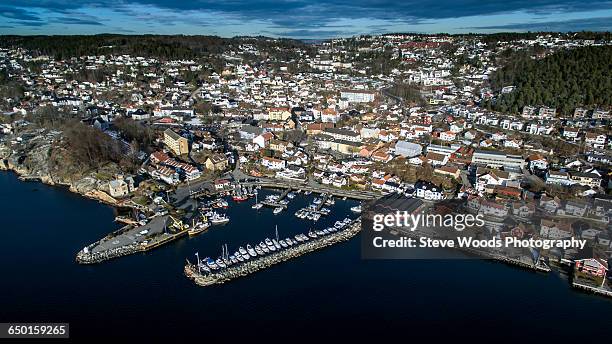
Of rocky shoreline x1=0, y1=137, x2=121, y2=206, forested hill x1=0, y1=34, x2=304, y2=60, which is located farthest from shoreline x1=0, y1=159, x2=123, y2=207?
forested hill x1=0, y1=34, x2=304, y2=60

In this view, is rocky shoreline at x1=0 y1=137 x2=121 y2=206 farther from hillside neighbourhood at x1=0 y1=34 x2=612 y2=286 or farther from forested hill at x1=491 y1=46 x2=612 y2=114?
forested hill at x1=491 y1=46 x2=612 y2=114

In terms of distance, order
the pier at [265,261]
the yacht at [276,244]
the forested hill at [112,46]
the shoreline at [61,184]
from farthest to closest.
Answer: the forested hill at [112,46], the shoreline at [61,184], the yacht at [276,244], the pier at [265,261]

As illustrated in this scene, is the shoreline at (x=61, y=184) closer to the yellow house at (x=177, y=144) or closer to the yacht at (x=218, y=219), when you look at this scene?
the yacht at (x=218, y=219)

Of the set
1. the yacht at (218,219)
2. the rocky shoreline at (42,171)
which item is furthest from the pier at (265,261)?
the rocky shoreline at (42,171)

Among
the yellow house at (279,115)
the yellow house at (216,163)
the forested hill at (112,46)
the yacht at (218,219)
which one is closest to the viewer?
the yacht at (218,219)

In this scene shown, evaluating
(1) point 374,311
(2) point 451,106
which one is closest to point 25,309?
(1) point 374,311

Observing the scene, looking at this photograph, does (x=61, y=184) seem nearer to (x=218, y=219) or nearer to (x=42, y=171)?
(x=42, y=171)
